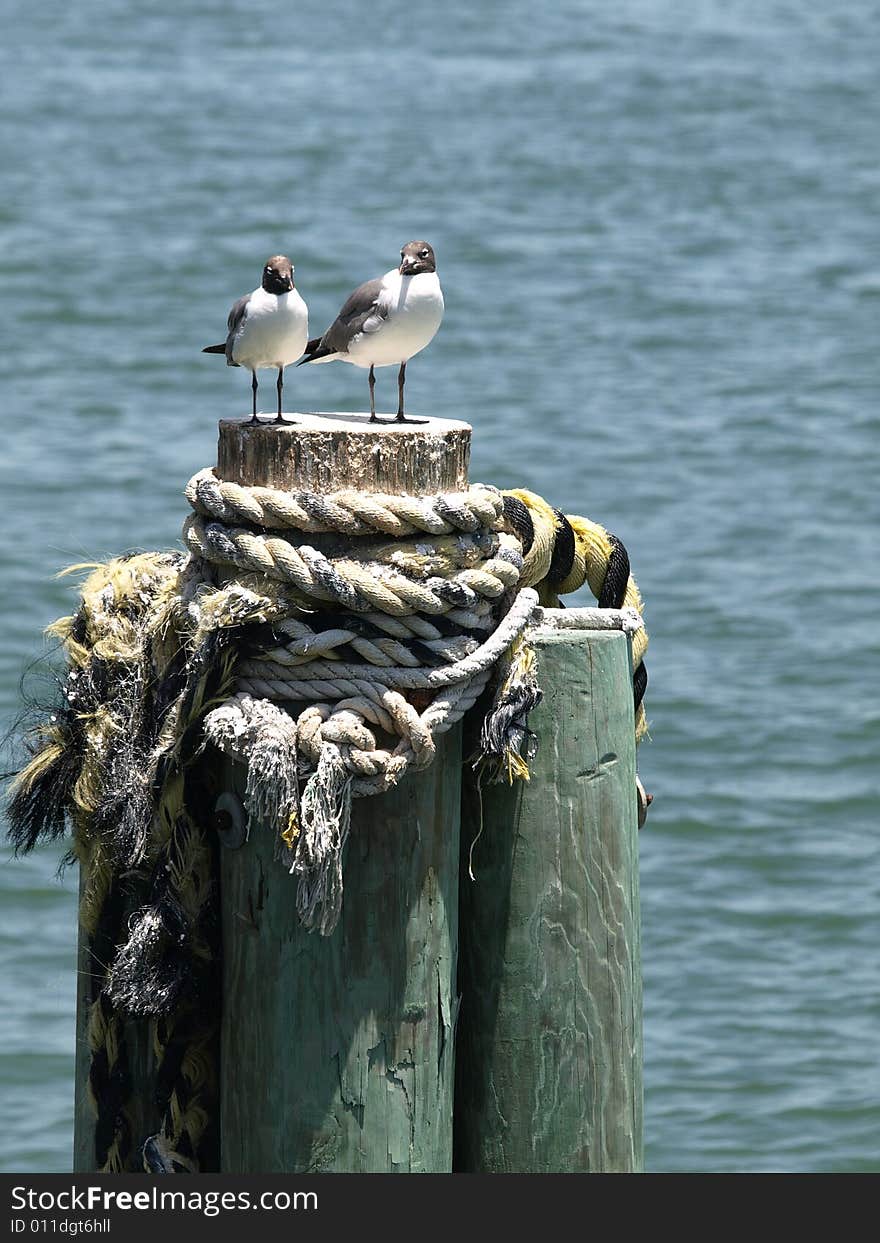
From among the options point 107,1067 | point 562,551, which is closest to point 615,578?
point 562,551

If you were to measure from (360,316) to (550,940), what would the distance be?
1131 mm

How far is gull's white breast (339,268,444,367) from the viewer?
3.46 m

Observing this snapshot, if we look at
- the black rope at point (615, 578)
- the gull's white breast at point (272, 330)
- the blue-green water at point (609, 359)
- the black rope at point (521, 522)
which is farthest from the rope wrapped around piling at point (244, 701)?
the blue-green water at point (609, 359)

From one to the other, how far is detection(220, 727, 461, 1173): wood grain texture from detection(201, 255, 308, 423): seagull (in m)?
0.76

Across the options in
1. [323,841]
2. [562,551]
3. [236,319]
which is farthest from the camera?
[562,551]

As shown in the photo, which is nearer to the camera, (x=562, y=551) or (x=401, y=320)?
(x=401, y=320)

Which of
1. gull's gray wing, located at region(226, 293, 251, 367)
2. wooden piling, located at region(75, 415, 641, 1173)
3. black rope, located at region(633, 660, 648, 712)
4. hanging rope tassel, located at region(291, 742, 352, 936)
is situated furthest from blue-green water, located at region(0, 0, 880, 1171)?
hanging rope tassel, located at region(291, 742, 352, 936)

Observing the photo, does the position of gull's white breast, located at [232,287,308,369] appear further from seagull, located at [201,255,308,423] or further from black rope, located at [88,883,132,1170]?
black rope, located at [88,883,132,1170]

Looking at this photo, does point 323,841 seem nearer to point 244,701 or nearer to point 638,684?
point 244,701

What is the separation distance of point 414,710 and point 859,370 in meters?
12.5

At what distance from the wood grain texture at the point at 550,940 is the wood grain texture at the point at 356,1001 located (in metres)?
0.18

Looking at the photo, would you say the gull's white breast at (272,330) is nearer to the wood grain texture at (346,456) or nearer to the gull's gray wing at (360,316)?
the gull's gray wing at (360,316)

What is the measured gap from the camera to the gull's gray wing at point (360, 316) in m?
3.46

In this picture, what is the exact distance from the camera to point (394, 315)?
3455 mm
